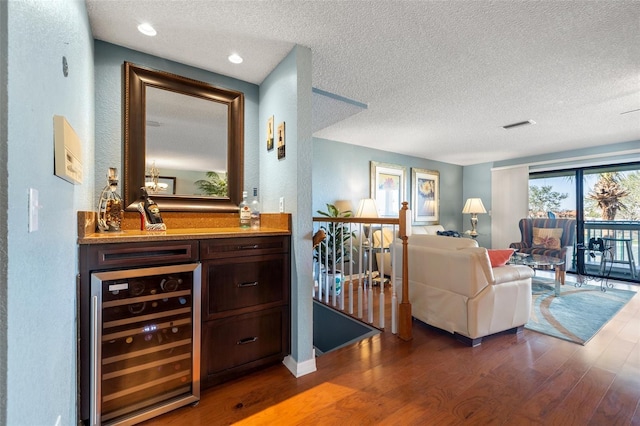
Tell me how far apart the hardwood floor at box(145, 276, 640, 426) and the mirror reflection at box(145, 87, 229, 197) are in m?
1.48

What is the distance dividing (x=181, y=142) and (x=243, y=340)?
1.57 metres

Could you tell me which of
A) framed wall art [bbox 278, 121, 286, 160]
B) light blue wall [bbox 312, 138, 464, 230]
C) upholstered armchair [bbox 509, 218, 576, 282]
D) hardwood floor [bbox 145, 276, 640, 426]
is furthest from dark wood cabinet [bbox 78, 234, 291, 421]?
upholstered armchair [bbox 509, 218, 576, 282]

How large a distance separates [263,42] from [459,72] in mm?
1631

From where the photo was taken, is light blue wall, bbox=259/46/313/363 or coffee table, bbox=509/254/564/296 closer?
light blue wall, bbox=259/46/313/363

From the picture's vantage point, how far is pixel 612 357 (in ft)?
6.86

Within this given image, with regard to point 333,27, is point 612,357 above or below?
below

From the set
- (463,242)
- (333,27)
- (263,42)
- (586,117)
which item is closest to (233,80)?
(263,42)

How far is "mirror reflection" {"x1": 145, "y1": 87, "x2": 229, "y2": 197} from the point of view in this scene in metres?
2.07

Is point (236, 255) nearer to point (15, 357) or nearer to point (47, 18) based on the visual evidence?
point (15, 357)

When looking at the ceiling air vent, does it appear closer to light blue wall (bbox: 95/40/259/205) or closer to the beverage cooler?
light blue wall (bbox: 95/40/259/205)

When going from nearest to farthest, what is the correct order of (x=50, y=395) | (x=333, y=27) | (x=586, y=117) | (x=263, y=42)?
(x=50, y=395), (x=333, y=27), (x=263, y=42), (x=586, y=117)

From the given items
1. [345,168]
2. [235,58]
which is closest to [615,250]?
[345,168]

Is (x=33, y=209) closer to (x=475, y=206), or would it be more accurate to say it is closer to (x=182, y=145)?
(x=182, y=145)

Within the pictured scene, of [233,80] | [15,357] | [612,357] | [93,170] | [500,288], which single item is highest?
[233,80]
